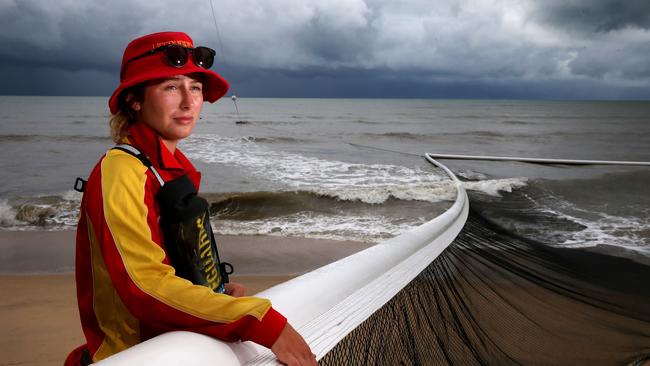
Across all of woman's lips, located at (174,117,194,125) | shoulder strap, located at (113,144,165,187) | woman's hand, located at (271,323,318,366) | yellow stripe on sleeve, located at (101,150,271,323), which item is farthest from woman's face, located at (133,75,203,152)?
woman's hand, located at (271,323,318,366)

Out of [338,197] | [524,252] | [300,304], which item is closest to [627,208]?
[338,197]

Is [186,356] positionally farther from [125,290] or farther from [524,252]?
[524,252]

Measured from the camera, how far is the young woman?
979 millimetres

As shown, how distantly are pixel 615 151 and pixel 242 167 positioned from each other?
70.3ft

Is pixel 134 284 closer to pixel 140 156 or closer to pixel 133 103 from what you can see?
pixel 140 156

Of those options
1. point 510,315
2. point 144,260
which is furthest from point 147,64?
point 510,315

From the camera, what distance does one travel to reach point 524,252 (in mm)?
3633

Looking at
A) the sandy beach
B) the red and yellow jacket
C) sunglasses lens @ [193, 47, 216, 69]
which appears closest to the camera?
the red and yellow jacket

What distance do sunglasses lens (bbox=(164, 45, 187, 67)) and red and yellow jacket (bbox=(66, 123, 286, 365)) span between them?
0.36 m

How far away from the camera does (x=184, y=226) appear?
125 cm

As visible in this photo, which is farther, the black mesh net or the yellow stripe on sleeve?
the black mesh net

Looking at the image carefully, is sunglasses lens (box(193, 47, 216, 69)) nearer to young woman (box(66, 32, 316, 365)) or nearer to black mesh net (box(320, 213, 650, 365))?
young woman (box(66, 32, 316, 365))

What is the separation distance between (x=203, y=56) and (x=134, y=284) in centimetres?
79

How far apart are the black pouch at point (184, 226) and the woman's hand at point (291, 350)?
410 mm
